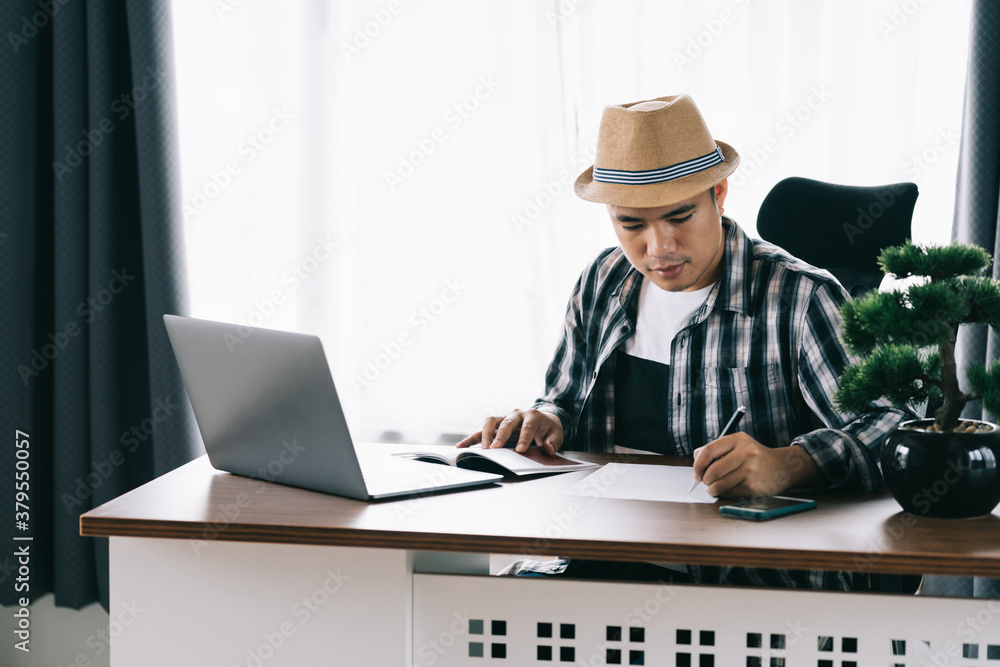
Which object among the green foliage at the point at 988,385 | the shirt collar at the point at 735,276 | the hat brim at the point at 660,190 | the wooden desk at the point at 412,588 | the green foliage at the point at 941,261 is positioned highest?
the hat brim at the point at 660,190

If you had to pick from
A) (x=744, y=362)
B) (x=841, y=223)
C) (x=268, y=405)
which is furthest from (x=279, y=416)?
(x=841, y=223)

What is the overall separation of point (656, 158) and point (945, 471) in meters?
0.69

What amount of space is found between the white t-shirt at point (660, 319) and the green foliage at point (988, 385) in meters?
0.62

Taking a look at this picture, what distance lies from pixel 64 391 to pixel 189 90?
35.9 inches

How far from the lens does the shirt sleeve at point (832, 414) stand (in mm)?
1171

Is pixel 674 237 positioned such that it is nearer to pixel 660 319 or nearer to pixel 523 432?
→ pixel 660 319

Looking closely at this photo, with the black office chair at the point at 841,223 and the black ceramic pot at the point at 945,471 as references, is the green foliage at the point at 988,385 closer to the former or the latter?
the black ceramic pot at the point at 945,471

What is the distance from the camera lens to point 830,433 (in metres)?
1.19

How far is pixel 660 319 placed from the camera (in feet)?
5.45

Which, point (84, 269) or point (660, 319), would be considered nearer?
point (660, 319)

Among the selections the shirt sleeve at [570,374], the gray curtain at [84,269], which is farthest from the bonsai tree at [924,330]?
the gray curtain at [84,269]

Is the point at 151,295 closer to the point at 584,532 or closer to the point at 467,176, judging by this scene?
the point at 467,176

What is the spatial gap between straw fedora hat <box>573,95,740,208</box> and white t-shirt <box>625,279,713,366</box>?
0.87 ft

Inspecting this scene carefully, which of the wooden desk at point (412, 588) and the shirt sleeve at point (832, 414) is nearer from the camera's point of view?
the wooden desk at point (412, 588)
